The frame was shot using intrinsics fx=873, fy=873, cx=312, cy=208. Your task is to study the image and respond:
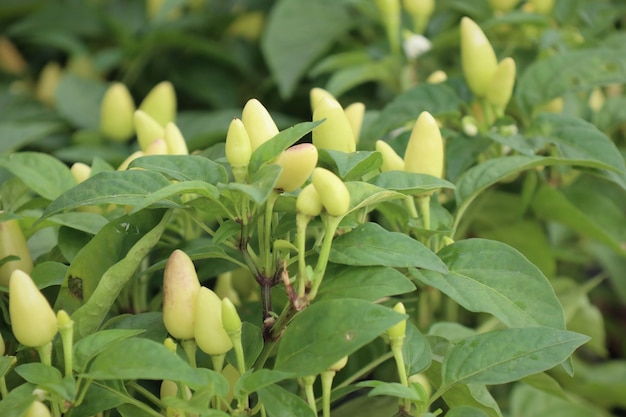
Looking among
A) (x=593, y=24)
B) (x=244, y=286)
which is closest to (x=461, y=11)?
(x=593, y=24)

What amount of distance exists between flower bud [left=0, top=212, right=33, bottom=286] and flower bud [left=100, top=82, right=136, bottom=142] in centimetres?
51

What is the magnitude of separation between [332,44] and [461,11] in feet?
0.82

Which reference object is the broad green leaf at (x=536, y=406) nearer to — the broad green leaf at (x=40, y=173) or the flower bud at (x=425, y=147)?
the flower bud at (x=425, y=147)

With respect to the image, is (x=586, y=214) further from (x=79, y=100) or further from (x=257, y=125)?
(x=79, y=100)

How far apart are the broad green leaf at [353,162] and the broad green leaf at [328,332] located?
0.36 feet

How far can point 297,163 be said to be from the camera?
59cm

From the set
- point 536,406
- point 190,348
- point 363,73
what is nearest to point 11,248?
point 190,348

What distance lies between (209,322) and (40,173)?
0.27m

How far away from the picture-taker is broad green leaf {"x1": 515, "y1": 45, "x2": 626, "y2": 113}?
93cm

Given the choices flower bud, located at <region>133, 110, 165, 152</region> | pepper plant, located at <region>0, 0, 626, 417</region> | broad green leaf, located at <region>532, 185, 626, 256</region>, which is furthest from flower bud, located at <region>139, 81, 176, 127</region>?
broad green leaf, located at <region>532, 185, 626, 256</region>

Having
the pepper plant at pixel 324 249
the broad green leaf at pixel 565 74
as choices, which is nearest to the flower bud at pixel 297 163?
the pepper plant at pixel 324 249

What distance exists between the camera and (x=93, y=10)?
5.17 feet

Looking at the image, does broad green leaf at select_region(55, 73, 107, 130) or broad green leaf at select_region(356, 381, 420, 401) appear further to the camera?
broad green leaf at select_region(55, 73, 107, 130)

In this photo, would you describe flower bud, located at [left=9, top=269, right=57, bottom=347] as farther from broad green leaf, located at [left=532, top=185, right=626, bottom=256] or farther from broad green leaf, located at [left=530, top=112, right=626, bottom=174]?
broad green leaf, located at [left=532, top=185, right=626, bottom=256]
